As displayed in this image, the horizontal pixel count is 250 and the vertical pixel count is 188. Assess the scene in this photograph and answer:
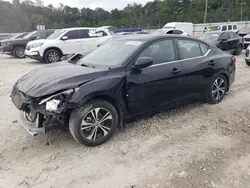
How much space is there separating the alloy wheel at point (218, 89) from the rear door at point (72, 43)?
784cm

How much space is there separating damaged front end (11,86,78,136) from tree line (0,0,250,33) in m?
45.6

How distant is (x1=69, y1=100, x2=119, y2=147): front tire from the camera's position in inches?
124

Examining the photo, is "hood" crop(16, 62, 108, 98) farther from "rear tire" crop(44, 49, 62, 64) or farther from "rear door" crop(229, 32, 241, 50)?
"rear door" crop(229, 32, 241, 50)

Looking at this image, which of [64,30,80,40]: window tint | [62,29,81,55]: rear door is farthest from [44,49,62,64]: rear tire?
[64,30,80,40]: window tint

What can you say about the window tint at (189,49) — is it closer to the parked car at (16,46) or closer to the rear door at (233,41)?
the rear door at (233,41)

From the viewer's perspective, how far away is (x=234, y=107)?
191 inches

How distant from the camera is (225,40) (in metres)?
12.1

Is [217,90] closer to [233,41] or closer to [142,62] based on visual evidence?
[142,62]

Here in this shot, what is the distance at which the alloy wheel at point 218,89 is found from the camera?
16.2 ft

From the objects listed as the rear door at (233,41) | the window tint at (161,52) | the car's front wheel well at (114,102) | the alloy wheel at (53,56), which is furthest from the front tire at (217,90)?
the rear door at (233,41)

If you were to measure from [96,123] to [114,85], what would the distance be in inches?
23.7

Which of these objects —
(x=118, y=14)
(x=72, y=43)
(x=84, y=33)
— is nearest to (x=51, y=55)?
(x=72, y=43)

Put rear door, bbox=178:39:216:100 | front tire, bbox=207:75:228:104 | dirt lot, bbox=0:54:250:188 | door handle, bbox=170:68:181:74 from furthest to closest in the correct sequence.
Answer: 1. front tire, bbox=207:75:228:104
2. rear door, bbox=178:39:216:100
3. door handle, bbox=170:68:181:74
4. dirt lot, bbox=0:54:250:188

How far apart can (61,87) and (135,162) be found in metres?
1.37
